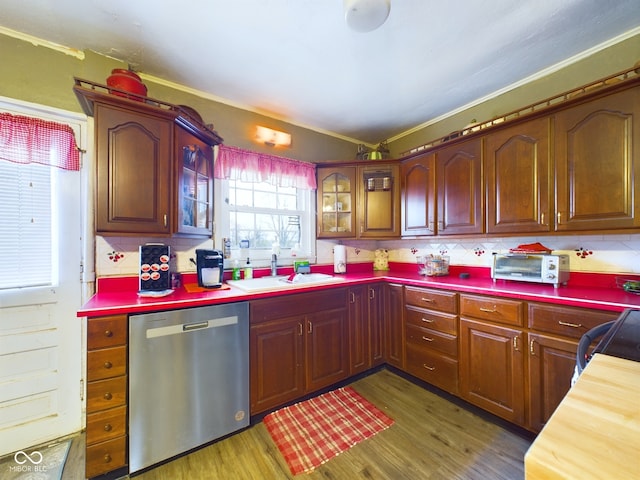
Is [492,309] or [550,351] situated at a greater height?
[492,309]

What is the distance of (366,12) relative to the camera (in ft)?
3.71

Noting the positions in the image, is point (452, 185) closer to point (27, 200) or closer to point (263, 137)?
point (263, 137)

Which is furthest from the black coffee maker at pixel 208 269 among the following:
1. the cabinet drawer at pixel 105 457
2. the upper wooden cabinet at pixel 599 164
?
the upper wooden cabinet at pixel 599 164

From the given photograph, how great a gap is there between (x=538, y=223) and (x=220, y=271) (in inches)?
90.4

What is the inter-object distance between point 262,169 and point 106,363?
1.78 meters

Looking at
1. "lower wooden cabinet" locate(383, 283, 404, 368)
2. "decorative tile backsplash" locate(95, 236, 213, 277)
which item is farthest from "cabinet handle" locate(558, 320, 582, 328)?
"decorative tile backsplash" locate(95, 236, 213, 277)

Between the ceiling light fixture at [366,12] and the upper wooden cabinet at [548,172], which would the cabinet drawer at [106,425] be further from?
the upper wooden cabinet at [548,172]

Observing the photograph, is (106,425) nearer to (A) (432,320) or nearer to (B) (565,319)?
(A) (432,320)

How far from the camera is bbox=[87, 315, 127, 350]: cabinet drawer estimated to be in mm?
1286

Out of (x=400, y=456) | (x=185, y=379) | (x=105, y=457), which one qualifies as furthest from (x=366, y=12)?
(x=105, y=457)

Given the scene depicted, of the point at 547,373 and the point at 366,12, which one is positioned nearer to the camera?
the point at 366,12

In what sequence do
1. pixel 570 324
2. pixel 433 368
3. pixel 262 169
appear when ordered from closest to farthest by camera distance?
pixel 570 324 < pixel 433 368 < pixel 262 169

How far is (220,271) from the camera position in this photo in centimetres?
193

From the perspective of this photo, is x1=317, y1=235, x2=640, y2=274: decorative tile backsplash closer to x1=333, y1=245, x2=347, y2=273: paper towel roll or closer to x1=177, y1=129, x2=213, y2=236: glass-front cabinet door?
x1=333, y1=245, x2=347, y2=273: paper towel roll
